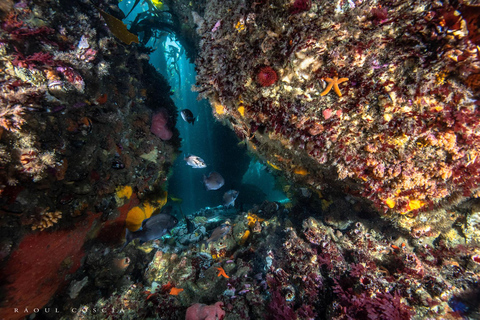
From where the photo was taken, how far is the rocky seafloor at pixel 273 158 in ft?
7.28

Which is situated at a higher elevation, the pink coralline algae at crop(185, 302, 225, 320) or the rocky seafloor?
the rocky seafloor

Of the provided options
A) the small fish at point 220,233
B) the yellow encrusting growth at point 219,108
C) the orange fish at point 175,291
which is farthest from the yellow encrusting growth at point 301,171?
the orange fish at point 175,291

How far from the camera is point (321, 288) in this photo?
382 cm

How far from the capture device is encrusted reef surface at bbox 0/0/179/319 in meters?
3.38

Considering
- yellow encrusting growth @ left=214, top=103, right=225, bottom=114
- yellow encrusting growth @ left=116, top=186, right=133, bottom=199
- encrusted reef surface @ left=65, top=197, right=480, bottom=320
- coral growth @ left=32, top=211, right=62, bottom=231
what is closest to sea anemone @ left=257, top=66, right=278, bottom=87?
yellow encrusting growth @ left=214, top=103, right=225, bottom=114

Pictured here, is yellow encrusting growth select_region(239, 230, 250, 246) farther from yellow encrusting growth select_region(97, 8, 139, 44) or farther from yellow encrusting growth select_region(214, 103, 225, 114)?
yellow encrusting growth select_region(97, 8, 139, 44)

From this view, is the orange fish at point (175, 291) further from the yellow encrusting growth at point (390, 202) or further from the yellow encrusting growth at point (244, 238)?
the yellow encrusting growth at point (390, 202)

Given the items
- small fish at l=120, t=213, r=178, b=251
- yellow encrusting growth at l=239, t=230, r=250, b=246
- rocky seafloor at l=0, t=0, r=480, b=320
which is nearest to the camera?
rocky seafloor at l=0, t=0, r=480, b=320

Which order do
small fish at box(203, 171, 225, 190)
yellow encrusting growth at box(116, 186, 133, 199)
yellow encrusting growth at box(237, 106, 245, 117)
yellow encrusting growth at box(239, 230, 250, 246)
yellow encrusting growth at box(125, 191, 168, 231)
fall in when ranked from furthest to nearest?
1. small fish at box(203, 171, 225, 190)
2. yellow encrusting growth at box(125, 191, 168, 231)
3. yellow encrusting growth at box(239, 230, 250, 246)
4. yellow encrusting growth at box(116, 186, 133, 199)
5. yellow encrusting growth at box(237, 106, 245, 117)

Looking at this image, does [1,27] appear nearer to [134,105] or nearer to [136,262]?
[134,105]

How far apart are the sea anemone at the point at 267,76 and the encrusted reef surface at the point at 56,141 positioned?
3.97m

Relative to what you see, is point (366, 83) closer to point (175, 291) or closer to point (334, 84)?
point (334, 84)

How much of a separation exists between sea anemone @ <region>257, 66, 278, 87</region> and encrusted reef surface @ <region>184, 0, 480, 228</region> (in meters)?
0.01

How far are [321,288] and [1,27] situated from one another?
25.9ft
